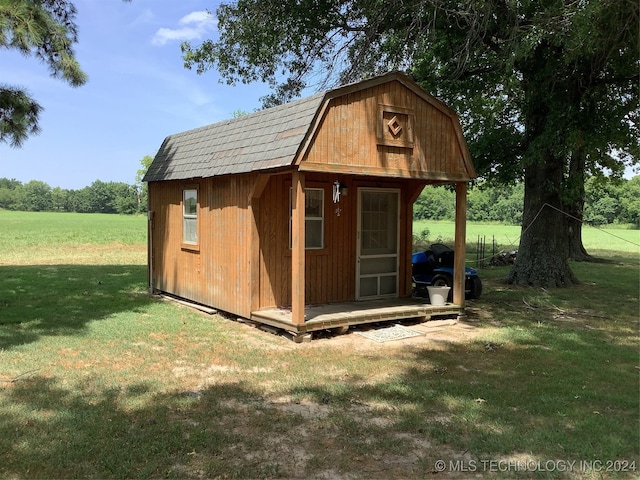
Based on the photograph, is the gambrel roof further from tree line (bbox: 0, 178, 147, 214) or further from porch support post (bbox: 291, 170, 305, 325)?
tree line (bbox: 0, 178, 147, 214)

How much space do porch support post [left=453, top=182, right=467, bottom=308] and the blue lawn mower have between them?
3.87 ft

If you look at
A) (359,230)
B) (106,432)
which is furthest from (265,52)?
(106,432)

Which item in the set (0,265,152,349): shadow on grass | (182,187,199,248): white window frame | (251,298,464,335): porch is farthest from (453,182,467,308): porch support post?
(0,265,152,349): shadow on grass

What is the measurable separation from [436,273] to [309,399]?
6.03 m

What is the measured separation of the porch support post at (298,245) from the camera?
679 cm

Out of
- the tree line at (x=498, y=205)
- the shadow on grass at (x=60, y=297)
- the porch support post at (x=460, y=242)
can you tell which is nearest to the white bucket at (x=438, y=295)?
the porch support post at (x=460, y=242)

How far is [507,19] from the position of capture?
1085cm

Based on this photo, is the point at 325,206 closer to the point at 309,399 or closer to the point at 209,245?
the point at 209,245

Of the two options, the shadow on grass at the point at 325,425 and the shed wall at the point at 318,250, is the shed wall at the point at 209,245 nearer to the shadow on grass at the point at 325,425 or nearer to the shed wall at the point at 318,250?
the shed wall at the point at 318,250

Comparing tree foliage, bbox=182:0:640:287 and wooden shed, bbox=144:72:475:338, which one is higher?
tree foliage, bbox=182:0:640:287

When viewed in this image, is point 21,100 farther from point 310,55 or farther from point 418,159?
point 310,55

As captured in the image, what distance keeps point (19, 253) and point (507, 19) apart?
824 inches

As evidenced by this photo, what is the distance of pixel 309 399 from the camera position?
4.74m

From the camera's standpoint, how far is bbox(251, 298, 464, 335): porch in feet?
23.3
